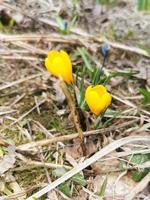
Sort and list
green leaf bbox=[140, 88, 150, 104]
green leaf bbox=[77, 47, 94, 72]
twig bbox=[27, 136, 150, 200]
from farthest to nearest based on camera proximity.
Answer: green leaf bbox=[77, 47, 94, 72]
green leaf bbox=[140, 88, 150, 104]
twig bbox=[27, 136, 150, 200]

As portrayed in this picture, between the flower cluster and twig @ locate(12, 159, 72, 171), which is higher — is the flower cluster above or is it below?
above

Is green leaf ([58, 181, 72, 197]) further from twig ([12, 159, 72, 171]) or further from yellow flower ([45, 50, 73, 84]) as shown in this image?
yellow flower ([45, 50, 73, 84])

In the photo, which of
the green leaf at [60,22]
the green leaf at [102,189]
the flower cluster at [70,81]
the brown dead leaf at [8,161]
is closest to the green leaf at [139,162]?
the green leaf at [102,189]

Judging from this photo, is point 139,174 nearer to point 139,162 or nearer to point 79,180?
point 139,162

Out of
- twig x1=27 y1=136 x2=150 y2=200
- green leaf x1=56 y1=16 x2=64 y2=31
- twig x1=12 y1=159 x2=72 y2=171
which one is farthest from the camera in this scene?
green leaf x1=56 y1=16 x2=64 y2=31

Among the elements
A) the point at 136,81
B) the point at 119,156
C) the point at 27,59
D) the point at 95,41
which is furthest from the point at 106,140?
the point at 95,41

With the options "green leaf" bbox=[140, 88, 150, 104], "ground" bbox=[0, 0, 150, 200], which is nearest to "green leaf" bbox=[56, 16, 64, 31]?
"ground" bbox=[0, 0, 150, 200]

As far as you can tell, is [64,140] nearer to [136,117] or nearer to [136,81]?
[136,117]

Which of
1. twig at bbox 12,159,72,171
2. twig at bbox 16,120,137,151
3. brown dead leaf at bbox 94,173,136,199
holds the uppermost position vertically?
twig at bbox 16,120,137,151
